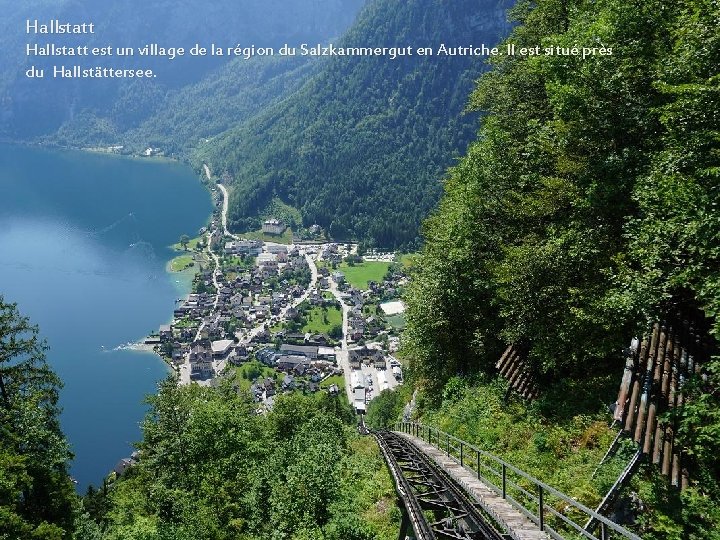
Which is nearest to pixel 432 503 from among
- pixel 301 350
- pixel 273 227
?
pixel 301 350

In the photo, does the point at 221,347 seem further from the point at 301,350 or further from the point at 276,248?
the point at 276,248

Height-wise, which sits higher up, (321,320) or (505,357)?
(321,320)

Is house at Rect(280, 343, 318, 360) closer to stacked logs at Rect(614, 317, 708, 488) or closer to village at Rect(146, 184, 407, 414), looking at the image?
village at Rect(146, 184, 407, 414)

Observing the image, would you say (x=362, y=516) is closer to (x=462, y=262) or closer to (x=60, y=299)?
(x=462, y=262)

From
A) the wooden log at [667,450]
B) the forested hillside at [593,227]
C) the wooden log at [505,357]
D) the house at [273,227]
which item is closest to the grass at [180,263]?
the house at [273,227]

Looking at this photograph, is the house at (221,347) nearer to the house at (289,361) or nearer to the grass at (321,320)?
the house at (289,361)
